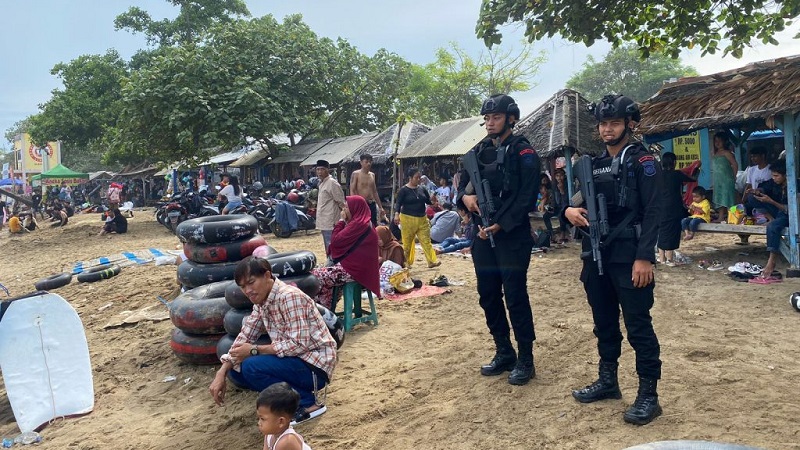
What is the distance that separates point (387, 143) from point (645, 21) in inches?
571

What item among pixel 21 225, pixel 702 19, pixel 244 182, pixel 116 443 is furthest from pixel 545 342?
pixel 244 182

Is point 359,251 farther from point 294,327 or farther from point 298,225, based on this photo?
point 298,225

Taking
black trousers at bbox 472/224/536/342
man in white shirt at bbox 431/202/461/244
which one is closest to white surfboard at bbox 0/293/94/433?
black trousers at bbox 472/224/536/342

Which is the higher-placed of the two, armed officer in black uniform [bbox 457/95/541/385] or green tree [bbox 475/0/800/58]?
green tree [bbox 475/0/800/58]

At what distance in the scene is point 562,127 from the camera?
12156 millimetres

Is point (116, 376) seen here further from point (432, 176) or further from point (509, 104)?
point (432, 176)

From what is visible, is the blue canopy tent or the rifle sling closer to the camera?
the rifle sling

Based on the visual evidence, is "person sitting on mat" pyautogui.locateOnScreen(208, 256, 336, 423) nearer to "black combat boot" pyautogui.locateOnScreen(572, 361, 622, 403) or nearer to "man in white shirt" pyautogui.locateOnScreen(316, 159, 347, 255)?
"black combat boot" pyautogui.locateOnScreen(572, 361, 622, 403)

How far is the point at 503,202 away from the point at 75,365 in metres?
3.94

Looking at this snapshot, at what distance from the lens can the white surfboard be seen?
4695 millimetres

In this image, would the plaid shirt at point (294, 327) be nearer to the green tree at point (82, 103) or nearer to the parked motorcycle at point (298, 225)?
the parked motorcycle at point (298, 225)

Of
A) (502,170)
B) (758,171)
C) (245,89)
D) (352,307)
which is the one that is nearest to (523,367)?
(502,170)

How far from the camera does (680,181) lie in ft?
27.6

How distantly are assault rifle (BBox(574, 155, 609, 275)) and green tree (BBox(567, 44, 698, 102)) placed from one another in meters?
41.0
